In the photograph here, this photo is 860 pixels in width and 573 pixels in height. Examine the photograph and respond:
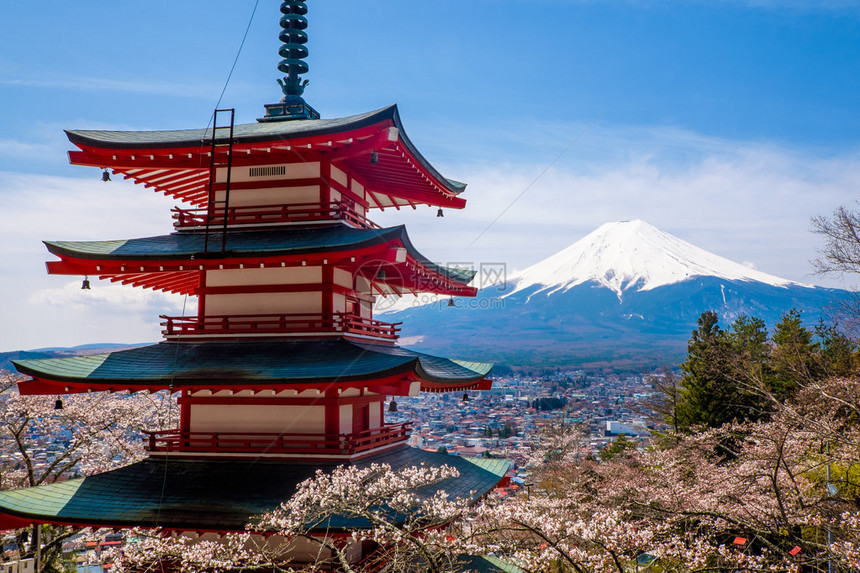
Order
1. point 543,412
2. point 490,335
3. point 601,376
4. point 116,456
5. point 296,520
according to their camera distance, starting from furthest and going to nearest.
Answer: point 490,335 < point 601,376 < point 543,412 < point 116,456 < point 296,520

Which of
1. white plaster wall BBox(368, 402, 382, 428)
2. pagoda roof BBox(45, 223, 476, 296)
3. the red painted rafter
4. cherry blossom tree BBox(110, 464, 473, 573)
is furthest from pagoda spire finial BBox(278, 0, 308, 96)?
cherry blossom tree BBox(110, 464, 473, 573)

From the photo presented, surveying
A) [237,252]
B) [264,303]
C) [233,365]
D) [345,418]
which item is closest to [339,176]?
[237,252]

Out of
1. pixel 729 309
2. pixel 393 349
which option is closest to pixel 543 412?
pixel 393 349

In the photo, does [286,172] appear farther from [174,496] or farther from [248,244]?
[174,496]

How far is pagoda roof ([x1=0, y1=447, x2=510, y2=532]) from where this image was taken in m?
9.30

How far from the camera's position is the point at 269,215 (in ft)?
40.4

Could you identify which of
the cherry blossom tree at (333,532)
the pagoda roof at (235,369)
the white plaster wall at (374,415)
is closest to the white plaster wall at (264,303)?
the pagoda roof at (235,369)

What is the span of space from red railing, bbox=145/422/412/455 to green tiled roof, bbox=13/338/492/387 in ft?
4.24

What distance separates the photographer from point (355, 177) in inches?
540

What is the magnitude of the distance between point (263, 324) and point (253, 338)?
33 cm

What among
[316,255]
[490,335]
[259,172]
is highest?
[259,172]

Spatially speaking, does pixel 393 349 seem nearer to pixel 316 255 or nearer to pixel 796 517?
pixel 316 255

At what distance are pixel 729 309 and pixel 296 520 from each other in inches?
6295

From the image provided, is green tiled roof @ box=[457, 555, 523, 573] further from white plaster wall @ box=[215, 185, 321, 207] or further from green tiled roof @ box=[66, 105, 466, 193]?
green tiled roof @ box=[66, 105, 466, 193]
